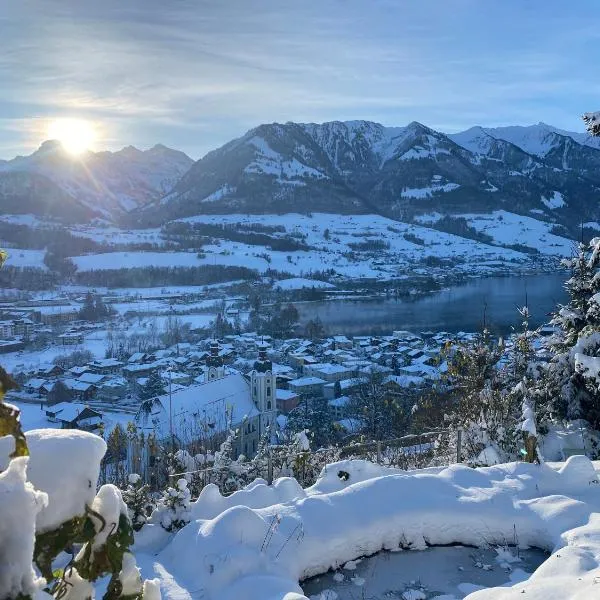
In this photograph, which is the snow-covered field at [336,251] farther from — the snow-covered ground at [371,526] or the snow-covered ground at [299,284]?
the snow-covered ground at [371,526]

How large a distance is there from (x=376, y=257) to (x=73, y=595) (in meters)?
87.1

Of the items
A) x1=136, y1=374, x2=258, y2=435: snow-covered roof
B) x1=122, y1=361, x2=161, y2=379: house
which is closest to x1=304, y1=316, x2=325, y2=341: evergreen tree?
x1=122, y1=361, x2=161, y2=379: house

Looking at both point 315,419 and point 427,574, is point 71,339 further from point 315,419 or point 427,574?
point 427,574

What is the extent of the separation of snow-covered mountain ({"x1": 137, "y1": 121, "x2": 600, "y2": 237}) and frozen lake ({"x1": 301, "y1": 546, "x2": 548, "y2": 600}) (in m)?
116

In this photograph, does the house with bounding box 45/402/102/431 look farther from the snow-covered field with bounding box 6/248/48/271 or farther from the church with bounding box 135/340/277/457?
the snow-covered field with bounding box 6/248/48/271

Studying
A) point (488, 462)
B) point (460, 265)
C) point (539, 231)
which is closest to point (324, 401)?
point (488, 462)

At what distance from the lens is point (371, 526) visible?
4.26 m

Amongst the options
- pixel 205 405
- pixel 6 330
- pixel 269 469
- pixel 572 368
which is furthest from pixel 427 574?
pixel 6 330

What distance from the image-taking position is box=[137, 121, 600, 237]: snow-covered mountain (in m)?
126

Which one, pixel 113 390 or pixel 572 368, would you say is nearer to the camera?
pixel 572 368

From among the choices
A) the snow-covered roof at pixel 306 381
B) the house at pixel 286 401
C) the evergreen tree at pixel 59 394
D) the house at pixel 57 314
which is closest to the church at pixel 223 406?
the house at pixel 286 401

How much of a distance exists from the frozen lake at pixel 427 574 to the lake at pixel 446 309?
2749cm

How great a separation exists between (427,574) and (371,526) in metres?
0.48

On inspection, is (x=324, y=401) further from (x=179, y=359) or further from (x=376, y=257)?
(x=376, y=257)
